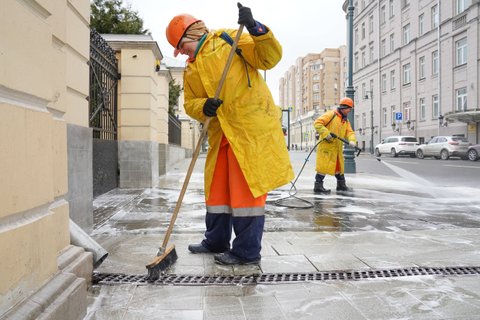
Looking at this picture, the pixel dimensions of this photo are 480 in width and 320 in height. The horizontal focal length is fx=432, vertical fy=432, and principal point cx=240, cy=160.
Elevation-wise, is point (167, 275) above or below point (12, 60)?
below

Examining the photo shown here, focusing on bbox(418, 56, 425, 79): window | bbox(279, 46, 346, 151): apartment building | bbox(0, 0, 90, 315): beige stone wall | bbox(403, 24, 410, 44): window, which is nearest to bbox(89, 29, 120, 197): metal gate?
bbox(0, 0, 90, 315): beige stone wall

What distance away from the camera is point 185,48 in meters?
3.44

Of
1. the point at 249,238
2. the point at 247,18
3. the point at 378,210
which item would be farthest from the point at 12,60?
the point at 378,210

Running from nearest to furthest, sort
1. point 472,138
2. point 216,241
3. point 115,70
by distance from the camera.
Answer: point 216,241, point 115,70, point 472,138

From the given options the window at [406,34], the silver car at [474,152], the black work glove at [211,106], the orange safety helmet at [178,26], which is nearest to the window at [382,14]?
the window at [406,34]

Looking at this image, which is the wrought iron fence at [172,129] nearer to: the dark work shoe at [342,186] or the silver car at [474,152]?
the dark work shoe at [342,186]

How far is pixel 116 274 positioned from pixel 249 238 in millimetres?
1007

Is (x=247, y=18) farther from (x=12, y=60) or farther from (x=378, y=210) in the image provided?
(x=378, y=210)

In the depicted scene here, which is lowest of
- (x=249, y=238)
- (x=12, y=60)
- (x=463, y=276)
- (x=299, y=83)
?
(x=463, y=276)

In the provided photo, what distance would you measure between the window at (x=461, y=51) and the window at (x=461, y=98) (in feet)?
6.44

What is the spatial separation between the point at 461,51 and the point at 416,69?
22.3 feet

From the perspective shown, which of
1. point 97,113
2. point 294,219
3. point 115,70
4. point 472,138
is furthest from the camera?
point 472,138

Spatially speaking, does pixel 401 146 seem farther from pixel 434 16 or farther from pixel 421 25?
pixel 421 25

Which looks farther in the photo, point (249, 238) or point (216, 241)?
point (216, 241)
